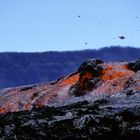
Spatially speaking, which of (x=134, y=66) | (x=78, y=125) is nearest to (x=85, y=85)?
(x=134, y=66)

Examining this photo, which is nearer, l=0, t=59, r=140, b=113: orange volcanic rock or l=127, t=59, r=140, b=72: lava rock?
l=0, t=59, r=140, b=113: orange volcanic rock

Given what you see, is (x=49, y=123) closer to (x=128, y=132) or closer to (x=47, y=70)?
(x=128, y=132)

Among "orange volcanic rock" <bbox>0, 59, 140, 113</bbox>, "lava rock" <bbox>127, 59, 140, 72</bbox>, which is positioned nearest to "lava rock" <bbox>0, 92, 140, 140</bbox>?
"orange volcanic rock" <bbox>0, 59, 140, 113</bbox>

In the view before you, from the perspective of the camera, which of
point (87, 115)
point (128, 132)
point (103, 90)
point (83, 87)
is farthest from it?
point (83, 87)

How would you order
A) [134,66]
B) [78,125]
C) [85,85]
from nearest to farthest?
[78,125] < [85,85] < [134,66]

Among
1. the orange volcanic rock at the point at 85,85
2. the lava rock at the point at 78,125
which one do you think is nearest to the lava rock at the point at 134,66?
the orange volcanic rock at the point at 85,85

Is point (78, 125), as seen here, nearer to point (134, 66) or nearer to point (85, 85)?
point (85, 85)

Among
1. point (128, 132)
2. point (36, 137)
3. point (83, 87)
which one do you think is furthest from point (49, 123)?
point (83, 87)

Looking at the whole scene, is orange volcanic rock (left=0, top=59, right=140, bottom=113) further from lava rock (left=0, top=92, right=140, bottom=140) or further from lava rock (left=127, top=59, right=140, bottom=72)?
lava rock (left=0, top=92, right=140, bottom=140)
